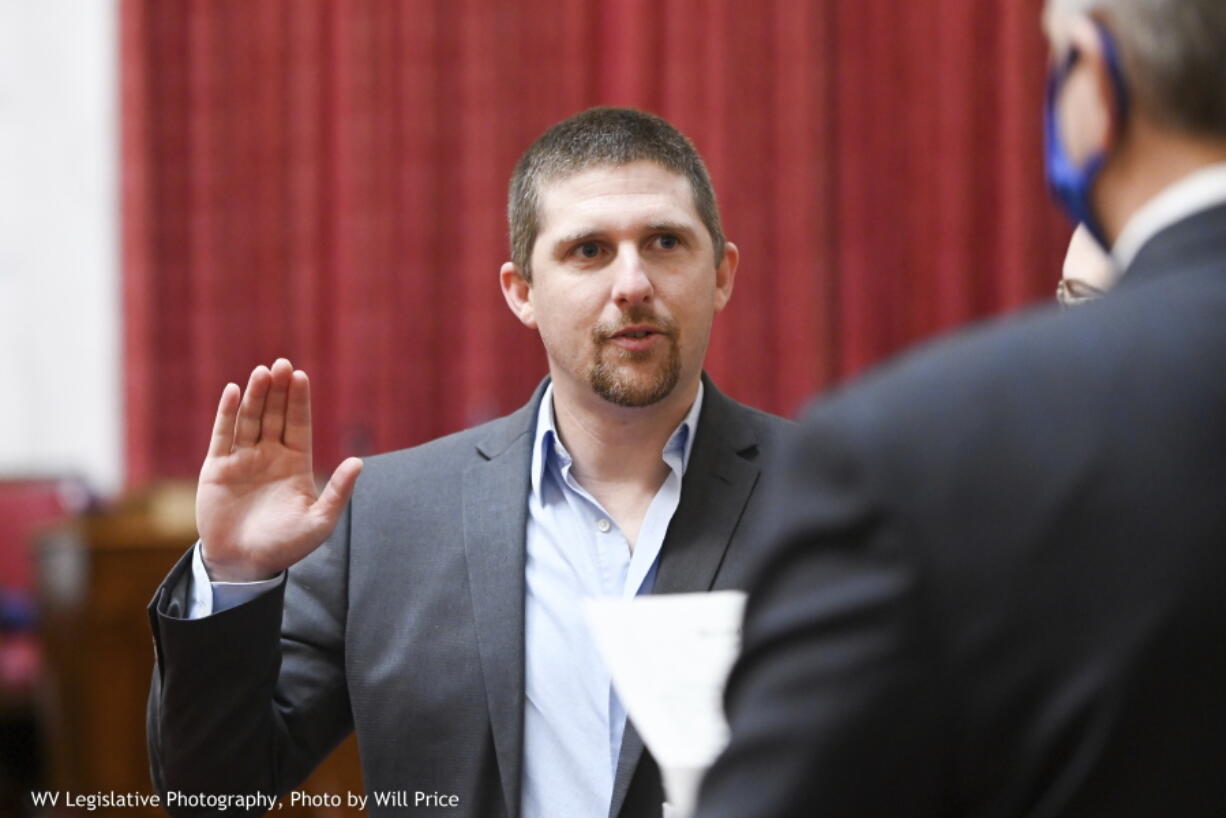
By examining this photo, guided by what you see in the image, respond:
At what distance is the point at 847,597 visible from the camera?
0.76 meters

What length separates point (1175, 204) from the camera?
2.67ft

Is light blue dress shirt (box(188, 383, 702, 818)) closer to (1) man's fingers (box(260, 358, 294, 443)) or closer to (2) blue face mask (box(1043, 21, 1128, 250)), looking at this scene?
(1) man's fingers (box(260, 358, 294, 443))

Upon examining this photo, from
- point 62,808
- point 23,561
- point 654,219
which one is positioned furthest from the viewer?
point 23,561

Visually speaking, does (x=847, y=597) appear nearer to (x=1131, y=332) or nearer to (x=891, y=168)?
(x=1131, y=332)

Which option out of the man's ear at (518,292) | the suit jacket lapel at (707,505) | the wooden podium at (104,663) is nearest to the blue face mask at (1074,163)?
the suit jacket lapel at (707,505)

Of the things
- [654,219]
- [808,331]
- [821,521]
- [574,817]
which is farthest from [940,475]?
[808,331]

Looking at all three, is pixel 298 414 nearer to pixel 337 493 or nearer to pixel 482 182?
pixel 337 493

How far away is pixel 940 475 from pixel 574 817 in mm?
1021

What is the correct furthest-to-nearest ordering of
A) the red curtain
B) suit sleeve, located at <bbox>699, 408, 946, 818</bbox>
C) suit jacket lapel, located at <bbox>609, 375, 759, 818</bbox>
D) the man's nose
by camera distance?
A: the red curtain → the man's nose → suit jacket lapel, located at <bbox>609, 375, 759, 818</bbox> → suit sleeve, located at <bbox>699, 408, 946, 818</bbox>

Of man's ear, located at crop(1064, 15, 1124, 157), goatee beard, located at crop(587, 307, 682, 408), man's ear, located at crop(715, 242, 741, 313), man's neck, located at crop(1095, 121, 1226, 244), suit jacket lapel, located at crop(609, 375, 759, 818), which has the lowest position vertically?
suit jacket lapel, located at crop(609, 375, 759, 818)

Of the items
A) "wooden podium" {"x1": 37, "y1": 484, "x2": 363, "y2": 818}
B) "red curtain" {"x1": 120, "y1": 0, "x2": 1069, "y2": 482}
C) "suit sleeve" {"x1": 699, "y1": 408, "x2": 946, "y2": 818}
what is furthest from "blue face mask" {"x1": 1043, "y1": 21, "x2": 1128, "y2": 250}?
"red curtain" {"x1": 120, "y1": 0, "x2": 1069, "y2": 482}

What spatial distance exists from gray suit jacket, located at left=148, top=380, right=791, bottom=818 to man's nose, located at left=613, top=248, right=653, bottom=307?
19 centimetres

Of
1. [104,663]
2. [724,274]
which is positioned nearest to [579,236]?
[724,274]

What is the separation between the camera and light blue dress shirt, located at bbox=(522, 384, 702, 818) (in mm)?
1657
